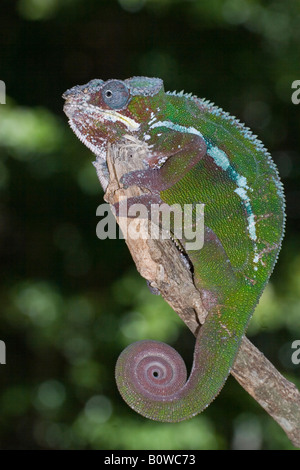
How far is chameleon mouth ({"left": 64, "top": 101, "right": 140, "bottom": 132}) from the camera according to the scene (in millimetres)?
2602

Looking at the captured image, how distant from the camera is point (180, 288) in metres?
2.59

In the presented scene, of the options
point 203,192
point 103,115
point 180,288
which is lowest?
point 180,288

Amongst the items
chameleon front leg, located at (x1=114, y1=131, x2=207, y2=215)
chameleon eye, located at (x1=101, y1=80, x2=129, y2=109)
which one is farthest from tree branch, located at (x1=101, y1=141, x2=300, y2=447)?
chameleon eye, located at (x1=101, y1=80, x2=129, y2=109)

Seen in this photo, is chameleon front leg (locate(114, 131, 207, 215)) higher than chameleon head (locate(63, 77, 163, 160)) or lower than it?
lower

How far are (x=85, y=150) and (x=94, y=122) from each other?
3295 mm

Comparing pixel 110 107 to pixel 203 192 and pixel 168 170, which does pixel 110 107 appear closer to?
pixel 168 170

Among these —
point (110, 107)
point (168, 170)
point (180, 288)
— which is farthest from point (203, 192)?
point (110, 107)

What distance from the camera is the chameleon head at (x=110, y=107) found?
259 centimetres

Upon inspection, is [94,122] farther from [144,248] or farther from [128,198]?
[144,248]

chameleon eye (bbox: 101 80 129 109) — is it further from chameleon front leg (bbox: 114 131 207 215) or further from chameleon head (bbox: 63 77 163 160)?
chameleon front leg (bbox: 114 131 207 215)

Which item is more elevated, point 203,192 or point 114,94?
point 114,94

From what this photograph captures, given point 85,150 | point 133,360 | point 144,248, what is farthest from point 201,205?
point 85,150

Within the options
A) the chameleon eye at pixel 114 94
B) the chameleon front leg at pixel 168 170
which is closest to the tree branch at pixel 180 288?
the chameleon front leg at pixel 168 170

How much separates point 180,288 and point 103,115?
2.84 feet
